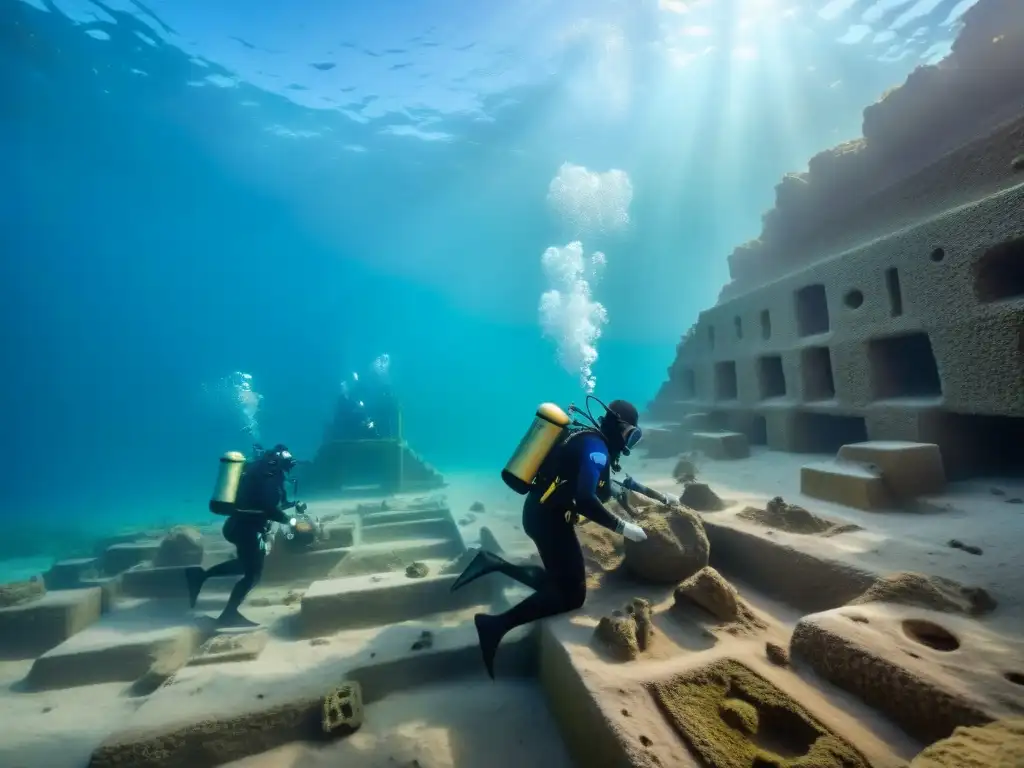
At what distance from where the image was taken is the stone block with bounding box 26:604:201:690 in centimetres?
595

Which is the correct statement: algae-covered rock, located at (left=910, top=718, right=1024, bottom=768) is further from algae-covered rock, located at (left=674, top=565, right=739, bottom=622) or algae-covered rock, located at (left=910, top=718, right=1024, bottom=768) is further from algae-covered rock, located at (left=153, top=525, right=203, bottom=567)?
algae-covered rock, located at (left=153, top=525, right=203, bottom=567)

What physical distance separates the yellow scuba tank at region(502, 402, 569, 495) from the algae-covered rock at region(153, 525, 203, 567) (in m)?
10.2

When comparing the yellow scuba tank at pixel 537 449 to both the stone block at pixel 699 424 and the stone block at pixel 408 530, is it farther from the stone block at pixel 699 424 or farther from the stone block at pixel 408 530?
the stone block at pixel 699 424

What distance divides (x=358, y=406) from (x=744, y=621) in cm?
2196

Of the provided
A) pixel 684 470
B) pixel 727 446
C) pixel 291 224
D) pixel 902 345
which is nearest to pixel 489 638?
pixel 684 470

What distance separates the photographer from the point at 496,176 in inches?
2108

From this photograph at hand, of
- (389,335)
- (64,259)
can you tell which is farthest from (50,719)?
(389,335)

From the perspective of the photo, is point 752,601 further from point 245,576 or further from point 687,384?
point 687,384

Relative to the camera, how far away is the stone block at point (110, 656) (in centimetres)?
595

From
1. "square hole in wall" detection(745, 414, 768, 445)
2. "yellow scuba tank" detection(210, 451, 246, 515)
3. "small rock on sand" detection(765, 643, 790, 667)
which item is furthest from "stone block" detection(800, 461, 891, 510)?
"yellow scuba tank" detection(210, 451, 246, 515)

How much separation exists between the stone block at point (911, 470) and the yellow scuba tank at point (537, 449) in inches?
217

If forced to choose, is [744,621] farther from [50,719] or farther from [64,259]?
[64,259]

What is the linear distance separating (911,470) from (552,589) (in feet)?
19.5

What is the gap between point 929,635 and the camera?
334 cm
